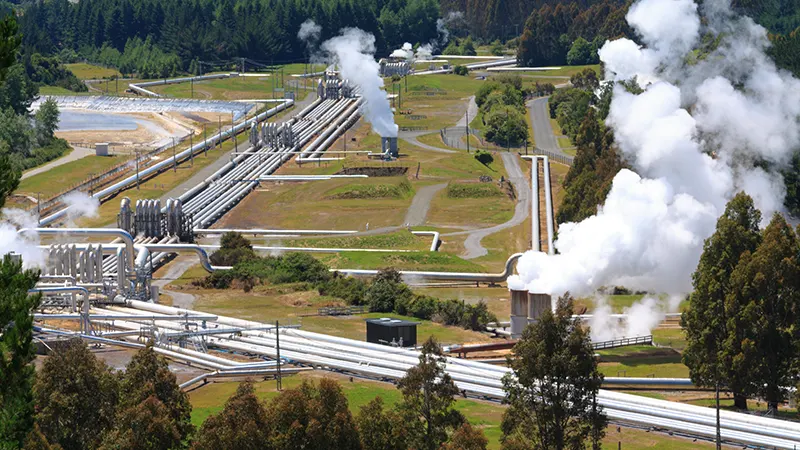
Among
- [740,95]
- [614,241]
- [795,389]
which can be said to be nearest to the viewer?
[795,389]

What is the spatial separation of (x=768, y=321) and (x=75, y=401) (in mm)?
32260

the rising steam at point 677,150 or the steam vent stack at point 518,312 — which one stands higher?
the rising steam at point 677,150

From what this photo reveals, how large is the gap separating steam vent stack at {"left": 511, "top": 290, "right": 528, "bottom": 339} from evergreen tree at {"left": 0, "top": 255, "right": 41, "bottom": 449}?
54.4 metres

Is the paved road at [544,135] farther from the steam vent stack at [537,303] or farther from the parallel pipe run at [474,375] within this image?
the parallel pipe run at [474,375]

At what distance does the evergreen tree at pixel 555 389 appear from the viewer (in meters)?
55.7

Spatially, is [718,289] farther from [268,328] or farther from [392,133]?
[392,133]

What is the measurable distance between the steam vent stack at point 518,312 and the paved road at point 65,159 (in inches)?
3094

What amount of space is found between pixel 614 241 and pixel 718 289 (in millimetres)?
11711

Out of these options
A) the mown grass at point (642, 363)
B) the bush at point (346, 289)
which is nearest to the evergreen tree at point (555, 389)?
the mown grass at point (642, 363)

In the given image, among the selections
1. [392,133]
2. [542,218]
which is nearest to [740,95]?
[542,218]

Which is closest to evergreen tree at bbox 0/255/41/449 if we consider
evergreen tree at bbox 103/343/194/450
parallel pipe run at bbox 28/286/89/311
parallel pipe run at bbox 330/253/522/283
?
evergreen tree at bbox 103/343/194/450

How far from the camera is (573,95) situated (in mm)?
197375

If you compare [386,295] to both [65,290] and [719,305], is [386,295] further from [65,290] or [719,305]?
[719,305]

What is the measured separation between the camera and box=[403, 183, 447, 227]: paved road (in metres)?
131
